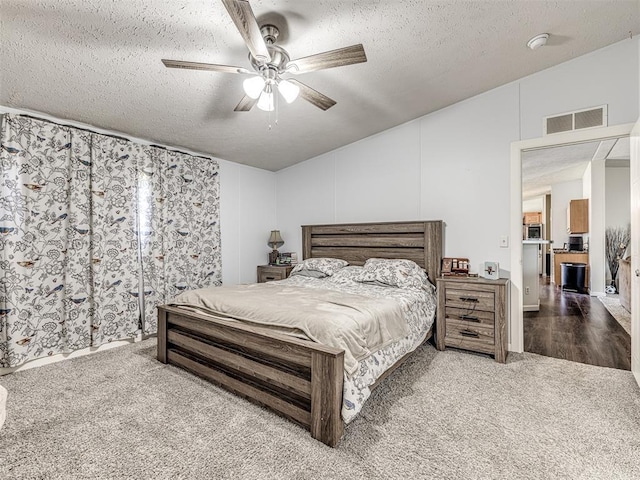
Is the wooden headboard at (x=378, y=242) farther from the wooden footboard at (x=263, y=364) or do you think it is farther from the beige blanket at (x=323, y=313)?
the wooden footboard at (x=263, y=364)

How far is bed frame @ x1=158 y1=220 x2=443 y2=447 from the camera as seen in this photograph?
175 cm

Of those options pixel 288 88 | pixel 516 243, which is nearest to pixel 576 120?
pixel 516 243

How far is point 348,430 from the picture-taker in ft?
6.17

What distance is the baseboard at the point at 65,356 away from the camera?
2738 mm

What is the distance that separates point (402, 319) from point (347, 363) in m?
0.91

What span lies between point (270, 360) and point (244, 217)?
314 cm

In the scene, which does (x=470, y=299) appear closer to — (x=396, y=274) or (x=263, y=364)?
(x=396, y=274)

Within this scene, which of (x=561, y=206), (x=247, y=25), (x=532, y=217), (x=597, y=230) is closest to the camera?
(x=247, y=25)

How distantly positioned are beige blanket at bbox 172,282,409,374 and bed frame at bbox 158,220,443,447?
9 cm

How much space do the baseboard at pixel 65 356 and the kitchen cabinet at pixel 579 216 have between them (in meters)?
8.73

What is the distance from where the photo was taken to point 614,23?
243 centimetres

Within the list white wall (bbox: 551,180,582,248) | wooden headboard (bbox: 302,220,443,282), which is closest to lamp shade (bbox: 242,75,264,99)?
wooden headboard (bbox: 302,220,443,282)

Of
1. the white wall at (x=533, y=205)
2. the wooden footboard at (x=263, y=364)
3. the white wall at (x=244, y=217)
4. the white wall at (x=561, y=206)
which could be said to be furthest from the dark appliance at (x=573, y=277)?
the wooden footboard at (x=263, y=364)

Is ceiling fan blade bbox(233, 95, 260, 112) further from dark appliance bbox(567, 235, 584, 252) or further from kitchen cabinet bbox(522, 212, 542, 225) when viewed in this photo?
kitchen cabinet bbox(522, 212, 542, 225)
